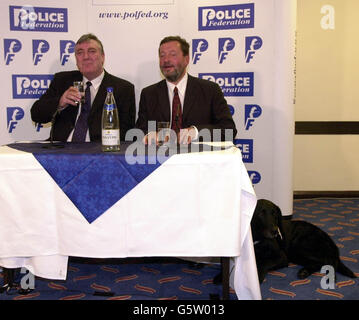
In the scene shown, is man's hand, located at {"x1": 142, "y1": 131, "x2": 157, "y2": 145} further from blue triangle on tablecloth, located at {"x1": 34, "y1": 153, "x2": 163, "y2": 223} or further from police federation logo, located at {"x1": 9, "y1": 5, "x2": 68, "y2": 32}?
police federation logo, located at {"x1": 9, "y1": 5, "x2": 68, "y2": 32}

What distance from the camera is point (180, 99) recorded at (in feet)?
10.1

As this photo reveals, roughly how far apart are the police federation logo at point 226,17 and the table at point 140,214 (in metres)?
2.17

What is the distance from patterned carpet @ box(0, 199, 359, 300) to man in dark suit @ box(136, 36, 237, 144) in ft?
3.26

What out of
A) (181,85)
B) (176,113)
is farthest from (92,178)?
(181,85)

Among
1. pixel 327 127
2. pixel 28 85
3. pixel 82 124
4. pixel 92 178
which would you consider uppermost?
pixel 28 85

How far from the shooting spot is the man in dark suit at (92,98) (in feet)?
9.78

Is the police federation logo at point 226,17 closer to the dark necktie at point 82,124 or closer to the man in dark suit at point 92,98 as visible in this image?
the man in dark suit at point 92,98

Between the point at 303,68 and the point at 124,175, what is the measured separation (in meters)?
3.59

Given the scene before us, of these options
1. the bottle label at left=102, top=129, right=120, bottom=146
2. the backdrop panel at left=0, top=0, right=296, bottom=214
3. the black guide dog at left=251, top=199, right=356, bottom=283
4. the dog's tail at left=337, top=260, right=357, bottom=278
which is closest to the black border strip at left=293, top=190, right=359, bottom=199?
the backdrop panel at left=0, top=0, right=296, bottom=214

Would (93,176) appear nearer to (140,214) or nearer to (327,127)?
(140,214)

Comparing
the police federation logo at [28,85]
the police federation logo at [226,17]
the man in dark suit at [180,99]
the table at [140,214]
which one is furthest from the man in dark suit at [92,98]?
the police federation logo at [226,17]

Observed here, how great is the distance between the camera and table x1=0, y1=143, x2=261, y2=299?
2.09 meters

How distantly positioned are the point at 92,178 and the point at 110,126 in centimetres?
42
